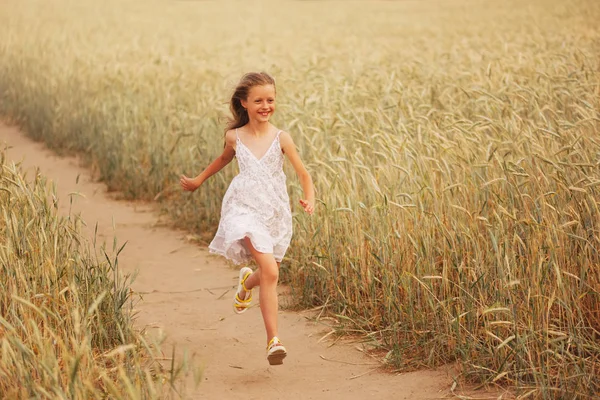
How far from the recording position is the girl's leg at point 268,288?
462 cm

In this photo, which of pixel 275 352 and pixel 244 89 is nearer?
pixel 275 352

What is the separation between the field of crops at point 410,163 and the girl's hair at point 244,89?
49 centimetres

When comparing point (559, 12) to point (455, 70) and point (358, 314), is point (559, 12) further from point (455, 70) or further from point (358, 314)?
point (358, 314)

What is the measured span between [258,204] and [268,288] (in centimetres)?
52

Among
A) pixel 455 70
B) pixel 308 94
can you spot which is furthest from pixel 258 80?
pixel 455 70

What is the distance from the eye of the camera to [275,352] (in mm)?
4453

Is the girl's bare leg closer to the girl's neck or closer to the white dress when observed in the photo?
the white dress

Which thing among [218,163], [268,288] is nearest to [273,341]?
[268,288]

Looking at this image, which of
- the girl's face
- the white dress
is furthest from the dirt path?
the girl's face

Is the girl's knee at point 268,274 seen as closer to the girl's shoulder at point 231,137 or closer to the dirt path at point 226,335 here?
the dirt path at point 226,335

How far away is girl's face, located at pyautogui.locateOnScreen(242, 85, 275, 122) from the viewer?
16.1 ft

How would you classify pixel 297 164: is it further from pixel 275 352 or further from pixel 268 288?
pixel 275 352

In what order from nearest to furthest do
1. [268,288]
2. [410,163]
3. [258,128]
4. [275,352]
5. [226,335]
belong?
1. [275,352]
2. [268,288]
3. [258,128]
4. [226,335]
5. [410,163]

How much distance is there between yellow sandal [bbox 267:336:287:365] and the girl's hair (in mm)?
1395
